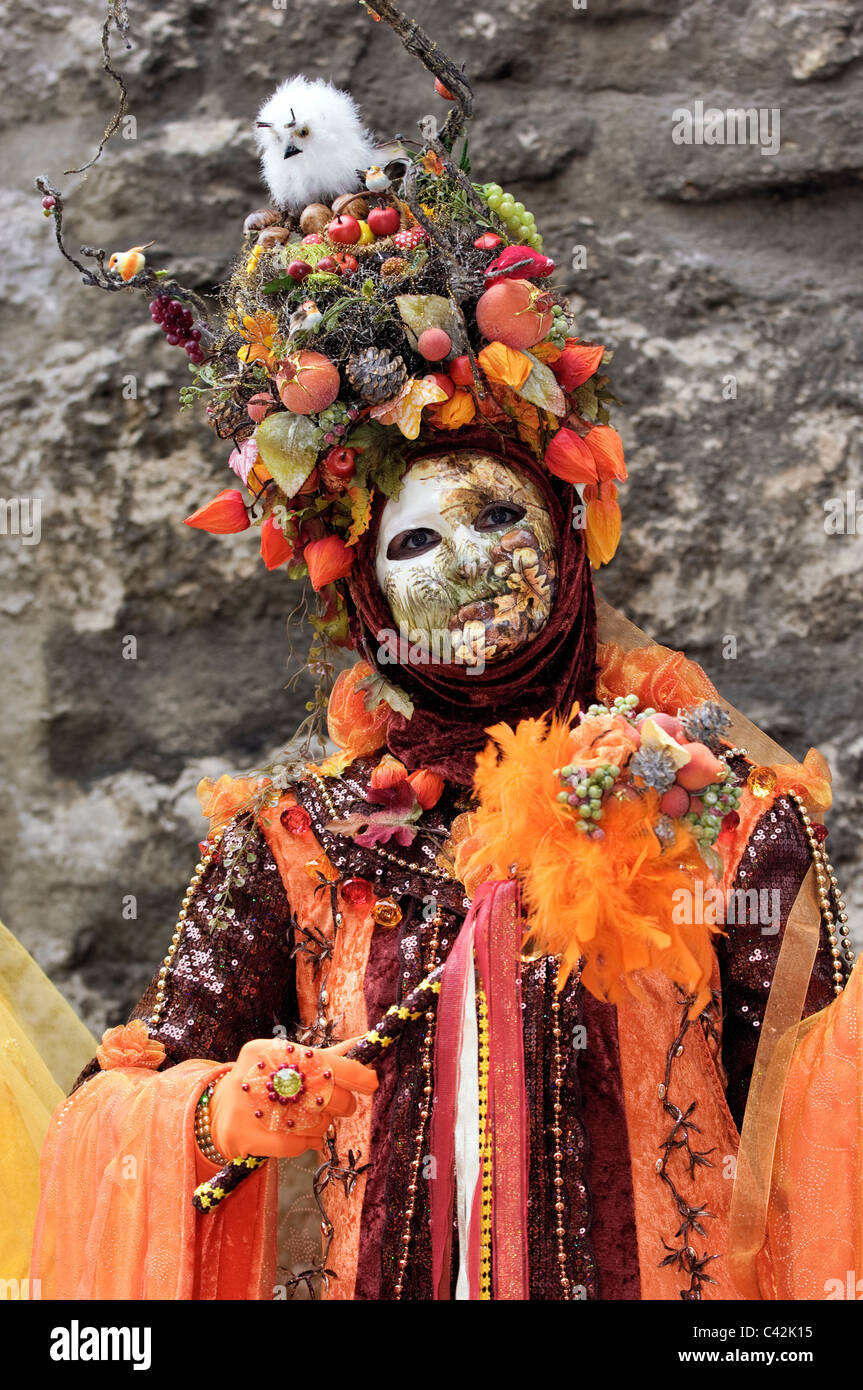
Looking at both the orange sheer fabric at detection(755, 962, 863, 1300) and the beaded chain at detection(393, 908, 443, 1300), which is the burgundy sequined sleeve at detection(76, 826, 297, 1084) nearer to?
the beaded chain at detection(393, 908, 443, 1300)

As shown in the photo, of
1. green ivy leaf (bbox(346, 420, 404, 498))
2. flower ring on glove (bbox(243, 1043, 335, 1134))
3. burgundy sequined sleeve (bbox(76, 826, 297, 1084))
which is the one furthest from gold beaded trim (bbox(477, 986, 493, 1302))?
green ivy leaf (bbox(346, 420, 404, 498))

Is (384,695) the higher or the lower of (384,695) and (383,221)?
the lower

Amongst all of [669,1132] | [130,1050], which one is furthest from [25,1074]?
[669,1132]

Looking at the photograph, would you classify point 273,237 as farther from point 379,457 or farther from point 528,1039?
point 528,1039

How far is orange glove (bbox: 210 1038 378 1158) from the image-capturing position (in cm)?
184

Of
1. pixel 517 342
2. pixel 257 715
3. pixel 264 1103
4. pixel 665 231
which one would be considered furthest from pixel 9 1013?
pixel 665 231

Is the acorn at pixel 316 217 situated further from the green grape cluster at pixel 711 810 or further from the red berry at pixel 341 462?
the green grape cluster at pixel 711 810

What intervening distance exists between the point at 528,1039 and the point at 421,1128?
211 mm

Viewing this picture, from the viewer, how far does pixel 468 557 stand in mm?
2082

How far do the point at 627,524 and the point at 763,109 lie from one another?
34.7 inches

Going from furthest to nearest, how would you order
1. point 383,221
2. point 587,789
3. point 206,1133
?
point 383,221 → point 206,1133 → point 587,789

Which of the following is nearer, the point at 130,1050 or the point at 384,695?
the point at 130,1050

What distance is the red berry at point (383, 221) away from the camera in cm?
219

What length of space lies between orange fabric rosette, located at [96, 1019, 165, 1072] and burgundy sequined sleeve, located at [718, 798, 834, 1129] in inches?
33.9
